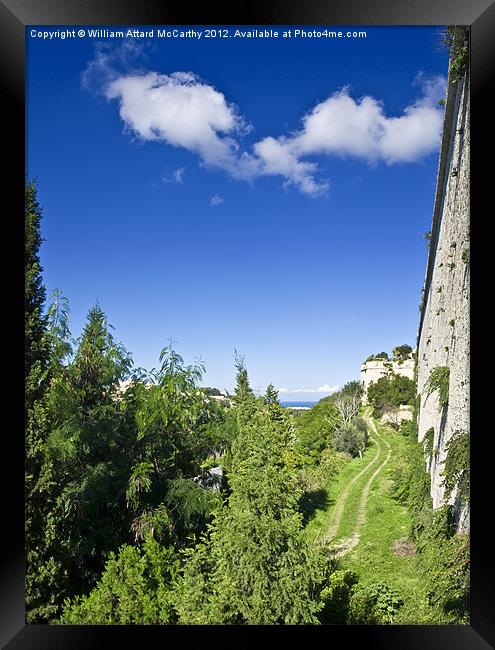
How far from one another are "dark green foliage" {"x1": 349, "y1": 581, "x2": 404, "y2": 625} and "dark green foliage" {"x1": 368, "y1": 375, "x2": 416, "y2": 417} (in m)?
2.84

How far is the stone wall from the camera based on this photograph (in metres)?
2.64

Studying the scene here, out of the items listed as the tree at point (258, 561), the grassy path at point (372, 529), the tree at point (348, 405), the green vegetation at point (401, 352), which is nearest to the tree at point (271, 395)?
the tree at point (258, 561)

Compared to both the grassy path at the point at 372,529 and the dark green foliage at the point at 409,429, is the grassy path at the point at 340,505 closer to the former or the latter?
the grassy path at the point at 372,529

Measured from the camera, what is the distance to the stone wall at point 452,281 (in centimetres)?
264

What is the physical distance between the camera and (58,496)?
351 centimetres

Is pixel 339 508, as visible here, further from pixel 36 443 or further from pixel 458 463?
pixel 36 443

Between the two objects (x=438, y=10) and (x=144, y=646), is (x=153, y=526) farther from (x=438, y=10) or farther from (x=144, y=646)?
(x=438, y=10)

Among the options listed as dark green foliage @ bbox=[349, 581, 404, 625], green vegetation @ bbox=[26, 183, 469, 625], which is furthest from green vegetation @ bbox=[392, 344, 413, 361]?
dark green foliage @ bbox=[349, 581, 404, 625]

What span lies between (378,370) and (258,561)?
3822 millimetres

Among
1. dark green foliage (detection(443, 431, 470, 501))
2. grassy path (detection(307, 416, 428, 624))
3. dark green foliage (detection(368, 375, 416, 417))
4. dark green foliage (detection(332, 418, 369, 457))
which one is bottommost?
grassy path (detection(307, 416, 428, 624))

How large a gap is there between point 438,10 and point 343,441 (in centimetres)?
413

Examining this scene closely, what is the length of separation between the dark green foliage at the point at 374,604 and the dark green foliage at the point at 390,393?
2.84 metres

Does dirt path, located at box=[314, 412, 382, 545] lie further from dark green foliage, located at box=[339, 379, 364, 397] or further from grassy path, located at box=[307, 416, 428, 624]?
dark green foliage, located at box=[339, 379, 364, 397]
